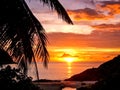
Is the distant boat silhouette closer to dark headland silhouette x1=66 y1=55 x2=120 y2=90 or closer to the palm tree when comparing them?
the palm tree

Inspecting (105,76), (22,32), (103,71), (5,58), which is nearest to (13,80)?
(22,32)

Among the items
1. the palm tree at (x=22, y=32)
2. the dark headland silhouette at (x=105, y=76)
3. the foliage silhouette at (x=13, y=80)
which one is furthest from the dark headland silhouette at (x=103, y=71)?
the foliage silhouette at (x=13, y=80)

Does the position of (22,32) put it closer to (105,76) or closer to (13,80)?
(13,80)

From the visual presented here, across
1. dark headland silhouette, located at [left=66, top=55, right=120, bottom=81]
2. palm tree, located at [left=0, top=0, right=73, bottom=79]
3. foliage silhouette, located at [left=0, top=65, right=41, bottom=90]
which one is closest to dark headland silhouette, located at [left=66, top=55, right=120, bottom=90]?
dark headland silhouette, located at [left=66, top=55, right=120, bottom=81]

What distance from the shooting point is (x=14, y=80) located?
1027 centimetres

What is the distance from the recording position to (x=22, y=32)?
10570 millimetres

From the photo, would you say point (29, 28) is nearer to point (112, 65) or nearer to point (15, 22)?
point (15, 22)

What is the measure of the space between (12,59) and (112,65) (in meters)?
11.7

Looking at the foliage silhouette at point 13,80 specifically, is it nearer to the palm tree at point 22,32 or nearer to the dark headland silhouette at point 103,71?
the palm tree at point 22,32

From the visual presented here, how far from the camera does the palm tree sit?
419 inches

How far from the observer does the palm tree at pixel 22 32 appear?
10641mm

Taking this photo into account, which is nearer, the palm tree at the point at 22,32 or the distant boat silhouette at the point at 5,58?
the palm tree at the point at 22,32

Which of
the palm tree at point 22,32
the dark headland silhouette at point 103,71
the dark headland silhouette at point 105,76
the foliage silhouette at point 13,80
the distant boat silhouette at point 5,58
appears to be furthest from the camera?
the dark headland silhouette at point 103,71

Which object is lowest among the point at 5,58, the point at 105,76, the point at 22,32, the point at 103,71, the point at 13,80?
the point at 103,71
